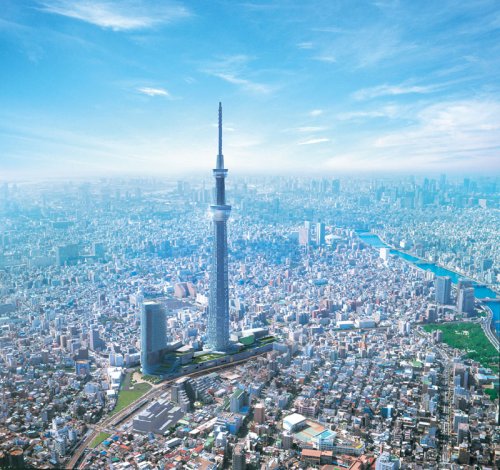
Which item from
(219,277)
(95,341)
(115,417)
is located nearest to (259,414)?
(115,417)

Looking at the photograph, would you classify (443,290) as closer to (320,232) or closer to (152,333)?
(320,232)

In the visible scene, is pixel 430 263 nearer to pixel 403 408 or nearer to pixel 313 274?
pixel 313 274

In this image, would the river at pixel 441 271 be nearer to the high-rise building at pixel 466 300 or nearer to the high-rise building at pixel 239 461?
the high-rise building at pixel 466 300

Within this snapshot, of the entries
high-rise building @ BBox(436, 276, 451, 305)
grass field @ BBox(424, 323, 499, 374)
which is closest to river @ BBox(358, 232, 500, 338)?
high-rise building @ BBox(436, 276, 451, 305)

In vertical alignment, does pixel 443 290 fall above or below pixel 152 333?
above

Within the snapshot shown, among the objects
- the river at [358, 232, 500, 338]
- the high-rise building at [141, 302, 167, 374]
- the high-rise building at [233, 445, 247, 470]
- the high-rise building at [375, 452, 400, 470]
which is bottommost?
the high-rise building at [233, 445, 247, 470]

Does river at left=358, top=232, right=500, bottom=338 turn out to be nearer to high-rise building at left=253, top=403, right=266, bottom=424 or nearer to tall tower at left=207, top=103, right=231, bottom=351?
high-rise building at left=253, top=403, right=266, bottom=424

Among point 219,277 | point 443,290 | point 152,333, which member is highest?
point 219,277
